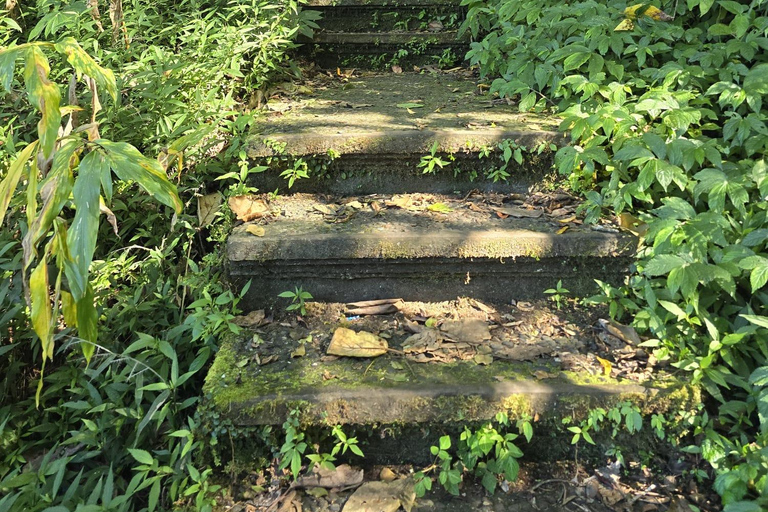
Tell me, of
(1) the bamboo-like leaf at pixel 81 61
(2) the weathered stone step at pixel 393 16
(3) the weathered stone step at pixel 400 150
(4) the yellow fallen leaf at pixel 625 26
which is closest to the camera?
(1) the bamboo-like leaf at pixel 81 61

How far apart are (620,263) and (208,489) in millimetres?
1591

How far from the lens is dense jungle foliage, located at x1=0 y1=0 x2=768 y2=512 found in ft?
4.64

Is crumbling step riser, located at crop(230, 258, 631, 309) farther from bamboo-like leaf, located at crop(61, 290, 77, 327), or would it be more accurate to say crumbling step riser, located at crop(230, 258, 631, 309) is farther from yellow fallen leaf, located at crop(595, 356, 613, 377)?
bamboo-like leaf, located at crop(61, 290, 77, 327)

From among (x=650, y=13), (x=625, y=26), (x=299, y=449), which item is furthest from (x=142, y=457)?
(x=650, y=13)

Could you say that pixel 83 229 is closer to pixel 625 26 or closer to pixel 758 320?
pixel 758 320

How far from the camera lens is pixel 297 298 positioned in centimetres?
204

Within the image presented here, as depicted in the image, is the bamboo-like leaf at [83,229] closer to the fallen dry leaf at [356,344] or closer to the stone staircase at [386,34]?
the fallen dry leaf at [356,344]

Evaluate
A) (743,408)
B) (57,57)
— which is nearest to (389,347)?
(743,408)

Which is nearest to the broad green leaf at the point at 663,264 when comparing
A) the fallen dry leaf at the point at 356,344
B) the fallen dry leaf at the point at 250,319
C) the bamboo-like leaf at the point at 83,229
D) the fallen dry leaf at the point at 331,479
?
the fallen dry leaf at the point at 356,344

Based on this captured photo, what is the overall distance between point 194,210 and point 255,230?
572 mm

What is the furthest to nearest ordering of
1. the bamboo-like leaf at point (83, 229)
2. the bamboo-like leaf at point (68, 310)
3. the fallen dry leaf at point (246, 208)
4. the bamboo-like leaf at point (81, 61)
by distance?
the fallen dry leaf at point (246, 208), the bamboo-like leaf at point (81, 61), the bamboo-like leaf at point (68, 310), the bamboo-like leaf at point (83, 229)

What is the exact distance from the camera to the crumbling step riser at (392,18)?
3.82m

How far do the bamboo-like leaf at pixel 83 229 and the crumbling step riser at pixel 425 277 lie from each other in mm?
848

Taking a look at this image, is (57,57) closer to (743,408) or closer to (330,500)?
(330,500)
